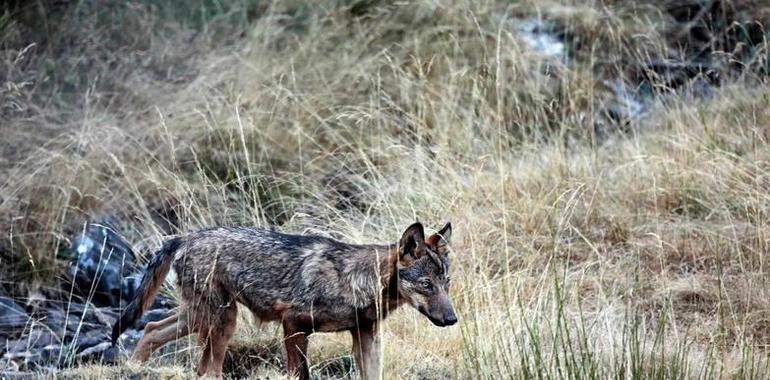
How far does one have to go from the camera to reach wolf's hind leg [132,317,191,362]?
6809 millimetres

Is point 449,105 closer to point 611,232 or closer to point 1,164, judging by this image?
point 611,232

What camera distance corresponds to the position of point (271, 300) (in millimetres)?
6543

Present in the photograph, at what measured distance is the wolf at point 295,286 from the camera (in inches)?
248

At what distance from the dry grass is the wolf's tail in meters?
0.77

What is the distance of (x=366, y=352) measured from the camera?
21.1ft

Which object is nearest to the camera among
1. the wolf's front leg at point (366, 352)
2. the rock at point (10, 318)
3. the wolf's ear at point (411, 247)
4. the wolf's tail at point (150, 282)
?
the wolf's ear at point (411, 247)

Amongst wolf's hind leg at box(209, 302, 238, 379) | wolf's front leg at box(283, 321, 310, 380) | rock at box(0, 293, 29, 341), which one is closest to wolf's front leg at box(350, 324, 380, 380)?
wolf's front leg at box(283, 321, 310, 380)

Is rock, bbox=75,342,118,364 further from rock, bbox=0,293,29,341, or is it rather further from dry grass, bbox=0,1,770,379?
rock, bbox=0,293,29,341

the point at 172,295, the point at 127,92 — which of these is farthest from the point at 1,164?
the point at 172,295

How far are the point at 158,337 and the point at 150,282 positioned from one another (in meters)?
0.38

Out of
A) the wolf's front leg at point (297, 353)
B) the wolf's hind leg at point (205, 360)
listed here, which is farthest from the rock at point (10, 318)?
the wolf's front leg at point (297, 353)

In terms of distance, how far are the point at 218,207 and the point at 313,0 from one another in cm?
358

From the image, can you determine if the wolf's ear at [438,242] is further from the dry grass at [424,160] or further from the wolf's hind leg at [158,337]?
the wolf's hind leg at [158,337]

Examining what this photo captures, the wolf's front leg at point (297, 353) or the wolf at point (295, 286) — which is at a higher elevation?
the wolf at point (295, 286)
